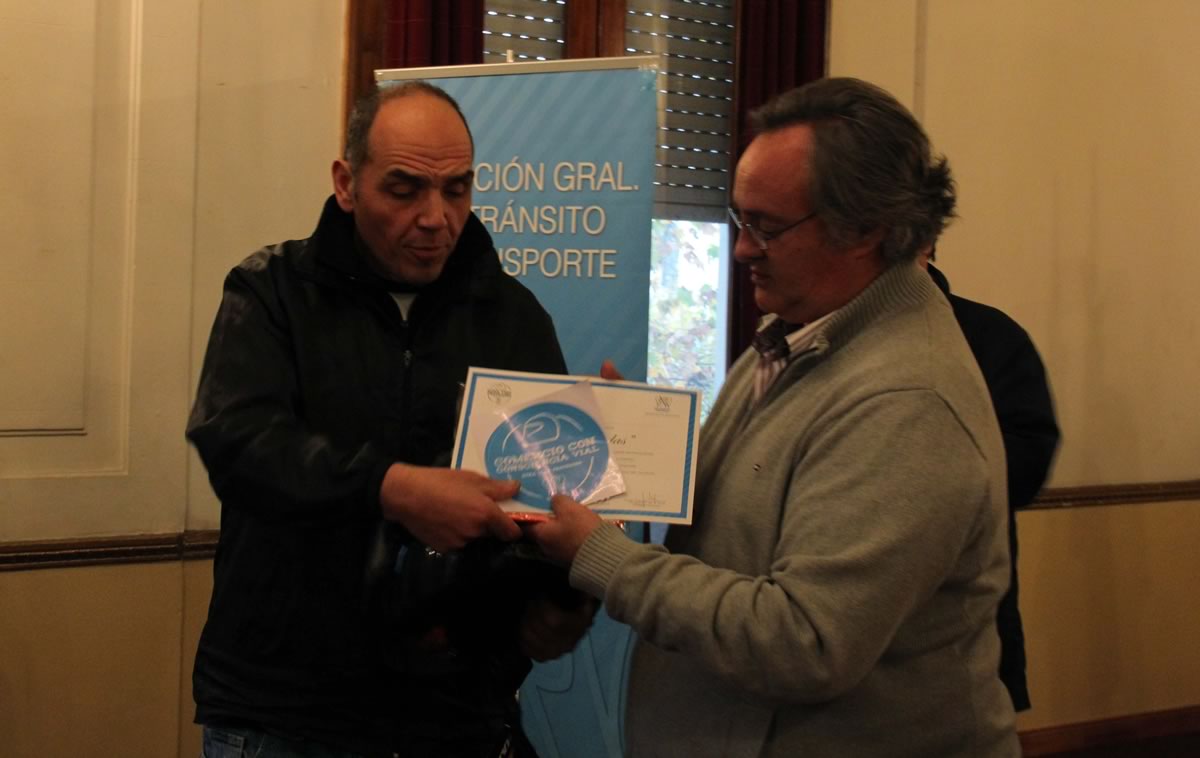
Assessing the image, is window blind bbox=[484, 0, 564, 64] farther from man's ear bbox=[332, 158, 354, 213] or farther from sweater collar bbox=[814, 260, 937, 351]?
sweater collar bbox=[814, 260, 937, 351]

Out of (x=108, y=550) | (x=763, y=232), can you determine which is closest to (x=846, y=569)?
(x=763, y=232)

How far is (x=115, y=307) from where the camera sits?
310 centimetres

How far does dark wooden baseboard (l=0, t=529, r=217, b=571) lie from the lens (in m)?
2.97

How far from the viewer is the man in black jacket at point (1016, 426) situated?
8.11ft

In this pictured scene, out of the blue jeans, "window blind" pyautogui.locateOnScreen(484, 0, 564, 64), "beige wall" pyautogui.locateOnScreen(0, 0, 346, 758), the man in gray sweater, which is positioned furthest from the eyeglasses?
"window blind" pyautogui.locateOnScreen(484, 0, 564, 64)

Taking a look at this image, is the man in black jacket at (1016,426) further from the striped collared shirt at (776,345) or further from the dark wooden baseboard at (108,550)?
the dark wooden baseboard at (108,550)

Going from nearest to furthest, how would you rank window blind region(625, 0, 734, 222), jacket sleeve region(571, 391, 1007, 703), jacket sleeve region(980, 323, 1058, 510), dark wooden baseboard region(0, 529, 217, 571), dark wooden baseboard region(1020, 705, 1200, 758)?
1. jacket sleeve region(571, 391, 1007, 703)
2. jacket sleeve region(980, 323, 1058, 510)
3. dark wooden baseboard region(0, 529, 217, 571)
4. window blind region(625, 0, 734, 222)
5. dark wooden baseboard region(1020, 705, 1200, 758)

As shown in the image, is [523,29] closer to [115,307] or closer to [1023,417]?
[115,307]

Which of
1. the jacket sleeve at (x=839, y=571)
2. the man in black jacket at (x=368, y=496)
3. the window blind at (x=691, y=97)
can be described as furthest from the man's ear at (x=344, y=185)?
the window blind at (x=691, y=97)

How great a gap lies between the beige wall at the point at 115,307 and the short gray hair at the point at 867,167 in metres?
2.25

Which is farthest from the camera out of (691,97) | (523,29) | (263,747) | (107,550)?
(691,97)

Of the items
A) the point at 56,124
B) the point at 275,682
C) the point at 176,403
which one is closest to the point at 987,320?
the point at 275,682

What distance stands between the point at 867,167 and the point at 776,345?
0.88 ft

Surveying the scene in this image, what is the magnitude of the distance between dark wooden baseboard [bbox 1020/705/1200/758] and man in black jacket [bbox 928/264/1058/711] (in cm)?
227
